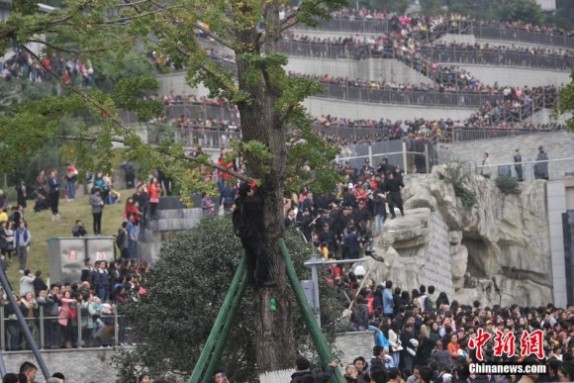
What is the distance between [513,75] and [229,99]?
66.4 metres

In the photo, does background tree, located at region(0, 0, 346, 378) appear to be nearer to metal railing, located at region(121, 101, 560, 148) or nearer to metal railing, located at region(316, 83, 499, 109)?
metal railing, located at region(121, 101, 560, 148)

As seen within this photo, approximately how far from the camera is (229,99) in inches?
850

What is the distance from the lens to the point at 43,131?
66.6 feet

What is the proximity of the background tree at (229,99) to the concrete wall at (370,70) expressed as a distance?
2309 inches

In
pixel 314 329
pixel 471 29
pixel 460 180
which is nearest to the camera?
pixel 314 329

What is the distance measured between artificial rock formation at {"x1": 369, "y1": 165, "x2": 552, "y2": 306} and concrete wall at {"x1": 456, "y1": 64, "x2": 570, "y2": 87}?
31190 millimetres

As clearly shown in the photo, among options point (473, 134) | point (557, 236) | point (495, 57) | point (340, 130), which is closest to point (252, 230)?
point (557, 236)

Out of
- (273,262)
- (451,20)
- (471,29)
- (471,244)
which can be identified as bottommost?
(471,244)

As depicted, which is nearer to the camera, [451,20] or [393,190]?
[393,190]

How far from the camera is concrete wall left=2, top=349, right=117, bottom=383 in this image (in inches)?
1260

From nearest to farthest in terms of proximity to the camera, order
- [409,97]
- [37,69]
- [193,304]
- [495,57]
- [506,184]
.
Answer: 1. [193,304]
2. [506,184]
3. [37,69]
4. [409,97]
5. [495,57]

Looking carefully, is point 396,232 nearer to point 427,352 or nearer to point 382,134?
point 427,352

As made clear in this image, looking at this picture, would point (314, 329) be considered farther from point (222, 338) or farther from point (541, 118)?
point (541, 118)

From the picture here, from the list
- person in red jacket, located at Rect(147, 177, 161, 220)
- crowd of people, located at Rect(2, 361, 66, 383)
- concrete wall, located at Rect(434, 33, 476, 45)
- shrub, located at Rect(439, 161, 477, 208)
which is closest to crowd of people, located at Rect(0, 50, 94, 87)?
shrub, located at Rect(439, 161, 477, 208)
